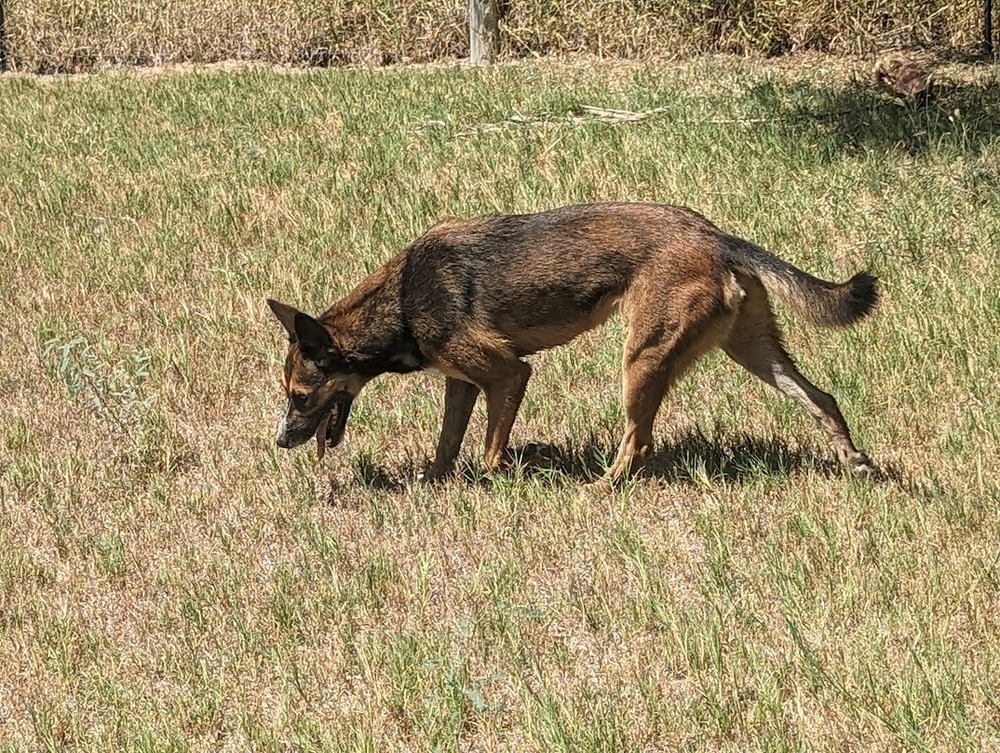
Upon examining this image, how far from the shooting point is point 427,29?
18.0m

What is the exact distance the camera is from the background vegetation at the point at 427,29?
53.5 ft

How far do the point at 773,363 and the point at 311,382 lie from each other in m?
2.17

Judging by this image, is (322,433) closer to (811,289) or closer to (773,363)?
(773,363)

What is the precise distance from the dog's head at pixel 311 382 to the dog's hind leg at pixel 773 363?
1838mm

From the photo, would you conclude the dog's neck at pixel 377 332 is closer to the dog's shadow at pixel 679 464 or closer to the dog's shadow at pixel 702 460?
Answer: the dog's shadow at pixel 679 464

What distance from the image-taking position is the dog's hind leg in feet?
22.8

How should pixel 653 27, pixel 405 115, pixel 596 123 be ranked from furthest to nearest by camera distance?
pixel 653 27
pixel 405 115
pixel 596 123

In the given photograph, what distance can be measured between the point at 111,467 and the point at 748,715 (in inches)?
157

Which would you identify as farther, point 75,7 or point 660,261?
point 75,7

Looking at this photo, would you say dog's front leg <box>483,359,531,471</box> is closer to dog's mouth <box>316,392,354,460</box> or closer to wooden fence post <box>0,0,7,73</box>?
dog's mouth <box>316,392,354,460</box>

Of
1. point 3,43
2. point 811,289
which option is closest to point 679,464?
point 811,289

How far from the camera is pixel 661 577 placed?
5867mm

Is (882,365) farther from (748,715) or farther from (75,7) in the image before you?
(75,7)

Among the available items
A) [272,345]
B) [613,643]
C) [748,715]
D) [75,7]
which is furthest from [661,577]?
[75,7]
